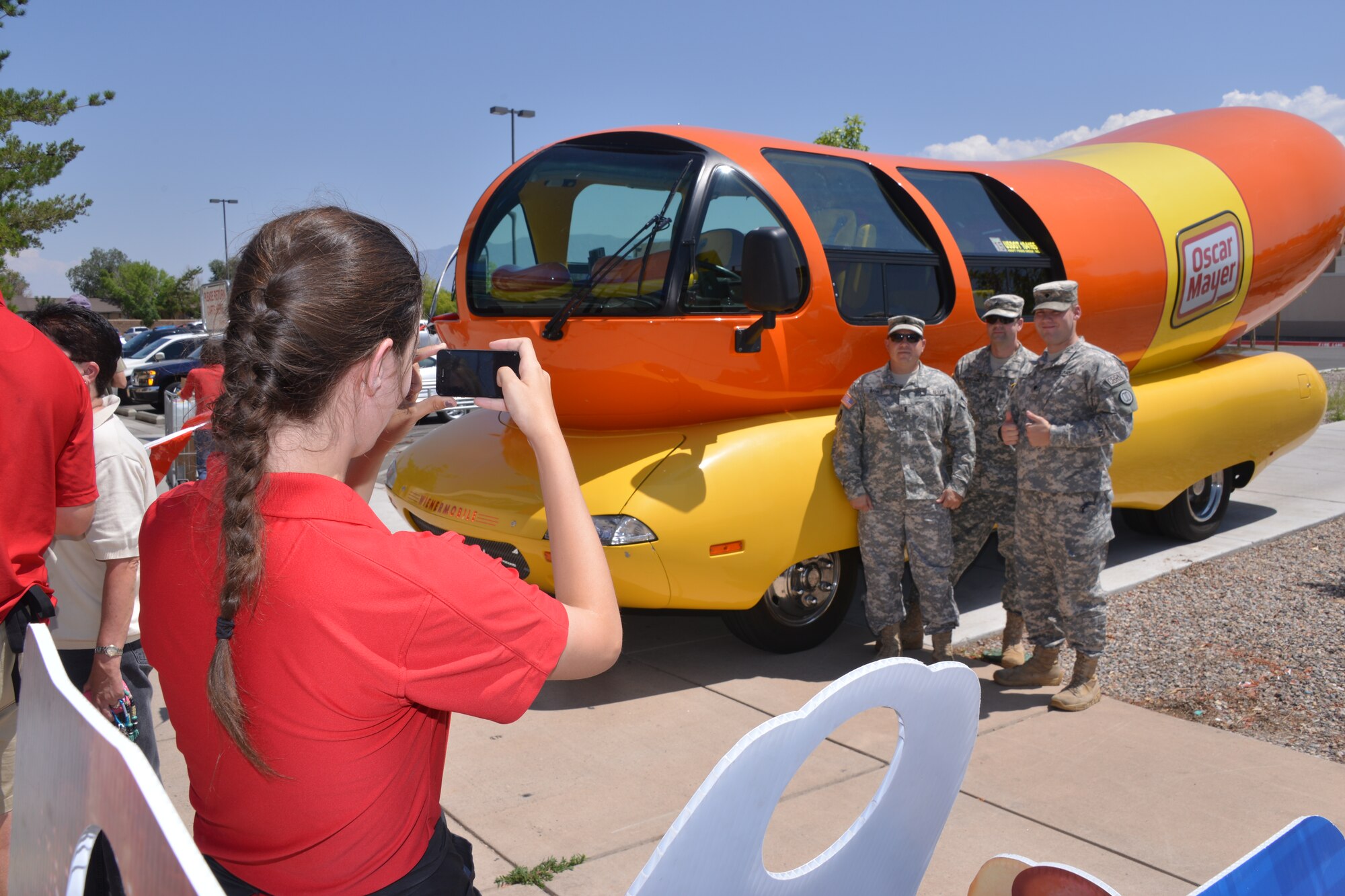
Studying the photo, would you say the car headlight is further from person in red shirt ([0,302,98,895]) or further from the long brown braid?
the long brown braid

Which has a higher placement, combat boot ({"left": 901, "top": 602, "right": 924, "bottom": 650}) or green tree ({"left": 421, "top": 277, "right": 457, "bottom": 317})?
green tree ({"left": 421, "top": 277, "right": 457, "bottom": 317})

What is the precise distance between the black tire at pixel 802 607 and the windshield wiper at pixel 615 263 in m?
1.70

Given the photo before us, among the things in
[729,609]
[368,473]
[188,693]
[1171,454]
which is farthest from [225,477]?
[1171,454]

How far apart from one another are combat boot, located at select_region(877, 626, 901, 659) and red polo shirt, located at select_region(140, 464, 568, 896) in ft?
13.7

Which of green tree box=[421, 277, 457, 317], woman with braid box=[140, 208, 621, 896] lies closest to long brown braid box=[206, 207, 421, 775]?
woman with braid box=[140, 208, 621, 896]

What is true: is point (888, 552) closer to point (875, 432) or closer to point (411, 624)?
point (875, 432)

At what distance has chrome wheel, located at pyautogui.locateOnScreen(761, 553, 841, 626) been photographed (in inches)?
204

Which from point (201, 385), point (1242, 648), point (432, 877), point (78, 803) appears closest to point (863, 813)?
point (432, 877)

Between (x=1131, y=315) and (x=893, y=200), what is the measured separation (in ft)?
5.77

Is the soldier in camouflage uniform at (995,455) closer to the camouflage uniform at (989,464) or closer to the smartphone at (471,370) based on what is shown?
the camouflage uniform at (989,464)

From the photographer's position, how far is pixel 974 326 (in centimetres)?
570

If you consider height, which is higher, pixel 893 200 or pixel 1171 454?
pixel 893 200

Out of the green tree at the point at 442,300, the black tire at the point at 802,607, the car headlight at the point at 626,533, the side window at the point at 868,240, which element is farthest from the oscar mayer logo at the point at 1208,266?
the green tree at the point at 442,300

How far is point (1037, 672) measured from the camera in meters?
4.96
